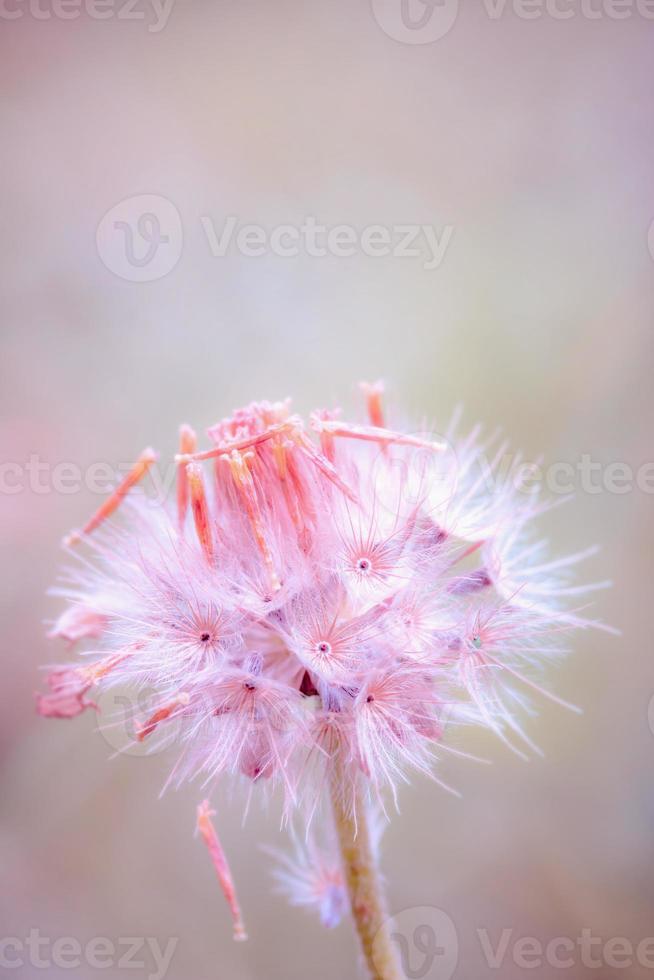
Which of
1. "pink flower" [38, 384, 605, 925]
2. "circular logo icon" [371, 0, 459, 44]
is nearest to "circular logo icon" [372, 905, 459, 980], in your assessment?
"pink flower" [38, 384, 605, 925]

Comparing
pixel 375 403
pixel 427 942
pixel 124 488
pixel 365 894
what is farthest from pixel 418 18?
pixel 427 942

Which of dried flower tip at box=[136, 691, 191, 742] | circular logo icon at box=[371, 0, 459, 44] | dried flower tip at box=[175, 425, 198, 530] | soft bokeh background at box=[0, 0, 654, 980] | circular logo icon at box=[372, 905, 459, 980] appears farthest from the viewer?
circular logo icon at box=[371, 0, 459, 44]

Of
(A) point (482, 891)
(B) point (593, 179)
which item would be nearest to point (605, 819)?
(A) point (482, 891)

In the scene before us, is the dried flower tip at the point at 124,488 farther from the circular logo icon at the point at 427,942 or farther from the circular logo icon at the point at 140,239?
the circular logo icon at the point at 140,239

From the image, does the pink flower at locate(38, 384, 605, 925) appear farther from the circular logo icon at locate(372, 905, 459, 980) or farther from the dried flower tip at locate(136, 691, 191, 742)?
the circular logo icon at locate(372, 905, 459, 980)

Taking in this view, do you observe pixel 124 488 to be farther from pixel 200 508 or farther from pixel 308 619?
pixel 308 619

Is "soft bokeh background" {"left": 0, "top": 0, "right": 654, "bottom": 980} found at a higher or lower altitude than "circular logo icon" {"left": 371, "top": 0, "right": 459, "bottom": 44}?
lower

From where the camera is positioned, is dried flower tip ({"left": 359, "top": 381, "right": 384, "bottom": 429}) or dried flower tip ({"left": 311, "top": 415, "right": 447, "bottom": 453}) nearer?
dried flower tip ({"left": 311, "top": 415, "right": 447, "bottom": 453})
